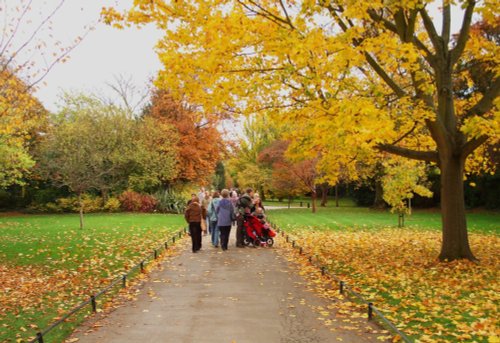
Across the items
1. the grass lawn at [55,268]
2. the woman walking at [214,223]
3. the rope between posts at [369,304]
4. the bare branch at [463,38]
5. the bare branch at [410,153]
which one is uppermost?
the bare branch at [463,38]

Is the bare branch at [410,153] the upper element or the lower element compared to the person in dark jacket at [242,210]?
upper

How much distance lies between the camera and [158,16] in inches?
388

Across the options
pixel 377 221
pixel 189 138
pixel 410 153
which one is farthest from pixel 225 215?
pixel 189 138

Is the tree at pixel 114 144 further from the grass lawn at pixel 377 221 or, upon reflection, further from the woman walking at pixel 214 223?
the woman walking at pixel 214 223

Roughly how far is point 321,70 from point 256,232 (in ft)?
24.5

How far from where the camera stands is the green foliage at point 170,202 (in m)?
37.3

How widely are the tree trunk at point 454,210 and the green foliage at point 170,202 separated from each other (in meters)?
27.7

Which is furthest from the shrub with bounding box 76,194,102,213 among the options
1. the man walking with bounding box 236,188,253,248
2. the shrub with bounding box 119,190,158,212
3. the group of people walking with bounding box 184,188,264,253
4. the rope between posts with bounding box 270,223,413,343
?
the rope between posts with bounding box 270,223,413,343

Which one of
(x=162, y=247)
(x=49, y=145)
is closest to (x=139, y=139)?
(x=49, y=145)

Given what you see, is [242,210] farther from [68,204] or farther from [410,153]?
[68,204]

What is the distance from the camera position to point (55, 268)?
11680 mm

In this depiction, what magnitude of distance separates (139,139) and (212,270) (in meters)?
27.7

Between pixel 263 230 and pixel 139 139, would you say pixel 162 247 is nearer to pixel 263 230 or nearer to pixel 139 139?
pixel 263 230

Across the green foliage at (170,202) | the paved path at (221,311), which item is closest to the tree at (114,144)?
the green foliage at (170,202)
